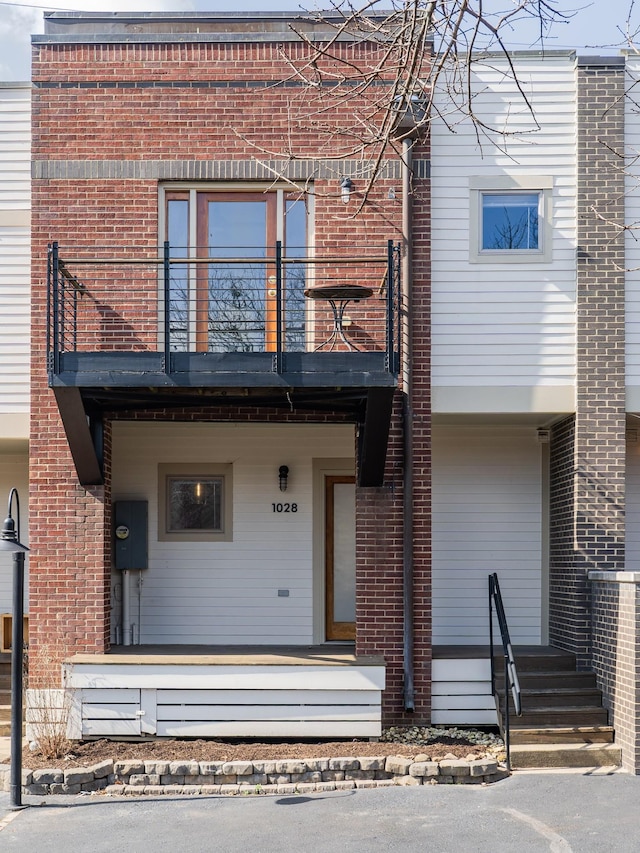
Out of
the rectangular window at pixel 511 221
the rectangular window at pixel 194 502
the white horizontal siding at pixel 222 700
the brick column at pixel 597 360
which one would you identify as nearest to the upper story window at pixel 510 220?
the rectangular window at pixel 511 221

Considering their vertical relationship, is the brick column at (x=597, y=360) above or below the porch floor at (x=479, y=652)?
above

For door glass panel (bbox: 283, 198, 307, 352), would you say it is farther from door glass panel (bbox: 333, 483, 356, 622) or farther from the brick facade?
door glass panel (bbox: 333, 483, 356, 622)

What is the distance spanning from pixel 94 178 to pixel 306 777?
622 cm

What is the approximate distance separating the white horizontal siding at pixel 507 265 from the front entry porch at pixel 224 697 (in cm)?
329

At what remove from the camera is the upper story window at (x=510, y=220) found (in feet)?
34.2

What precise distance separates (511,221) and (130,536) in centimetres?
532

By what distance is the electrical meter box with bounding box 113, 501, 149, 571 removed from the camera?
10.8 m

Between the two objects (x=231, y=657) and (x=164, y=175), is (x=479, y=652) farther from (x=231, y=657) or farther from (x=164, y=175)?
(x=164, y=175)

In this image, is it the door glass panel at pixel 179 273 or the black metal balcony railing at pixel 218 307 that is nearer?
the black metal balcony railing at pixel 218 307

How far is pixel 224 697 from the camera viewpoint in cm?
955

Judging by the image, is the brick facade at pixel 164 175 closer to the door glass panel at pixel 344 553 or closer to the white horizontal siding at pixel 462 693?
the white horizontal siding at pixel 462 693

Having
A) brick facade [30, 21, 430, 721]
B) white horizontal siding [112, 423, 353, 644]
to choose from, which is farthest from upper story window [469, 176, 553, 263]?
white horizontal siding [112, 423, 353, 644]

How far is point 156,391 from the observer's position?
9.40 m

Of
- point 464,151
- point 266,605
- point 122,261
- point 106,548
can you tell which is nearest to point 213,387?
point 122,261
